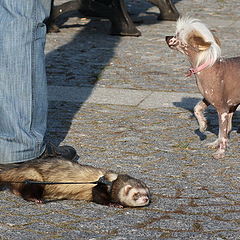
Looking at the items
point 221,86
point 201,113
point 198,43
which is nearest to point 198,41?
point 198,43

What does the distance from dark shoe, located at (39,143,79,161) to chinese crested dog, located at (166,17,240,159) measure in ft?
3.29

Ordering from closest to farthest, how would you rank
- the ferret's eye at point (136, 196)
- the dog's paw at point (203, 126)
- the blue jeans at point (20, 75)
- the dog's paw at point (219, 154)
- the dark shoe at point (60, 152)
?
the ferret's eye at point (136, 196) → the blue jeans at point (20, 75) → the dark shoe at point (60, 152) → the dog's paw at point (219, 154) → the dog's paw at point (203, 126)

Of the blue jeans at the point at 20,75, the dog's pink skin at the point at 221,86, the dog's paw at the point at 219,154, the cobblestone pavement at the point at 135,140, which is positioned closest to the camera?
the cobblestone pavement at the point at 135,140

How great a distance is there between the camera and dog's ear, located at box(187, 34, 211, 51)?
542cm

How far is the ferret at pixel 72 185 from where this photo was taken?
14.3 ft

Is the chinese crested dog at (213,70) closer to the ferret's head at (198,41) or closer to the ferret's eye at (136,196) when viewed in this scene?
the ferret's head at (198,41)

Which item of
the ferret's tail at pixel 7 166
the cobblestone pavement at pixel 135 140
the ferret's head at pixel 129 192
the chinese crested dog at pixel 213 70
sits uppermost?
the chinese crested dog at pixel 213 70

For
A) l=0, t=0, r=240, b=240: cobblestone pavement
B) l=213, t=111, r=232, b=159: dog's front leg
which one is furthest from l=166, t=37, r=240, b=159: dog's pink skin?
l=0, t=0, r=240, b=240: cobblestone pavement

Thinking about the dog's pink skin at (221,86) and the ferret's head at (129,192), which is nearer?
the ferret's head at (129,192)

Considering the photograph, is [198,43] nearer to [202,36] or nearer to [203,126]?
[202,36]

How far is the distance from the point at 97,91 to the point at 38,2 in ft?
8.64

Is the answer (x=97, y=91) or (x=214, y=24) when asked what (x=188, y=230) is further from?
(x=214, y=24)

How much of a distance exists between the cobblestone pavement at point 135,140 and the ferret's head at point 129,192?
2.0 inches

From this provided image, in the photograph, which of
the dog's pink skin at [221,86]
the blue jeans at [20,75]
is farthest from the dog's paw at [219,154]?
the blue jeans at [20,75]
